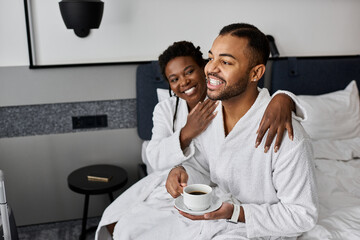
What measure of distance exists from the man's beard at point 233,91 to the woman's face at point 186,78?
392 mm

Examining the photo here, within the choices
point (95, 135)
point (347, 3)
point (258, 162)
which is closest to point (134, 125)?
point (95, 135)

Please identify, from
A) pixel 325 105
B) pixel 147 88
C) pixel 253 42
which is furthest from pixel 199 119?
pixel 325 105

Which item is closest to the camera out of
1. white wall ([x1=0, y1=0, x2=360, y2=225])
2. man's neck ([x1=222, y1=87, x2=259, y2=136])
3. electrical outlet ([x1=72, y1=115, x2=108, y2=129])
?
man's neck ([x1=222, y1=87, x2=259, y2=136])

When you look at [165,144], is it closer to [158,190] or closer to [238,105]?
[158,190]

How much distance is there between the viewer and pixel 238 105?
1.32 meters

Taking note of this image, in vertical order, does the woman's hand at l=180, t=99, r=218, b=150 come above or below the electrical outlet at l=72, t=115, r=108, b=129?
above

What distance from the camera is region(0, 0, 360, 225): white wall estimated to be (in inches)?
82.4

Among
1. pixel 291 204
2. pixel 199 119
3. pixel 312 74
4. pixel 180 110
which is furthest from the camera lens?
pixel 312 74

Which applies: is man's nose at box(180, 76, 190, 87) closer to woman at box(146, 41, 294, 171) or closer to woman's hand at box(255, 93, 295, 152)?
woman at box(146, 41, 294, 171)

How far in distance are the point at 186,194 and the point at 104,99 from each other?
4.12 ft

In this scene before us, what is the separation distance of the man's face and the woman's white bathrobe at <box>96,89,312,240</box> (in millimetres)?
213

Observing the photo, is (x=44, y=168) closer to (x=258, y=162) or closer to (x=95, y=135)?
(x=95, y=135)

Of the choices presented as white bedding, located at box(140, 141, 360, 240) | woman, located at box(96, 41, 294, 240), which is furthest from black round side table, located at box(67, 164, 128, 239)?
white bedding, located at box(140, 141, 360, 240)

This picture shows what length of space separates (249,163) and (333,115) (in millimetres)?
1108
